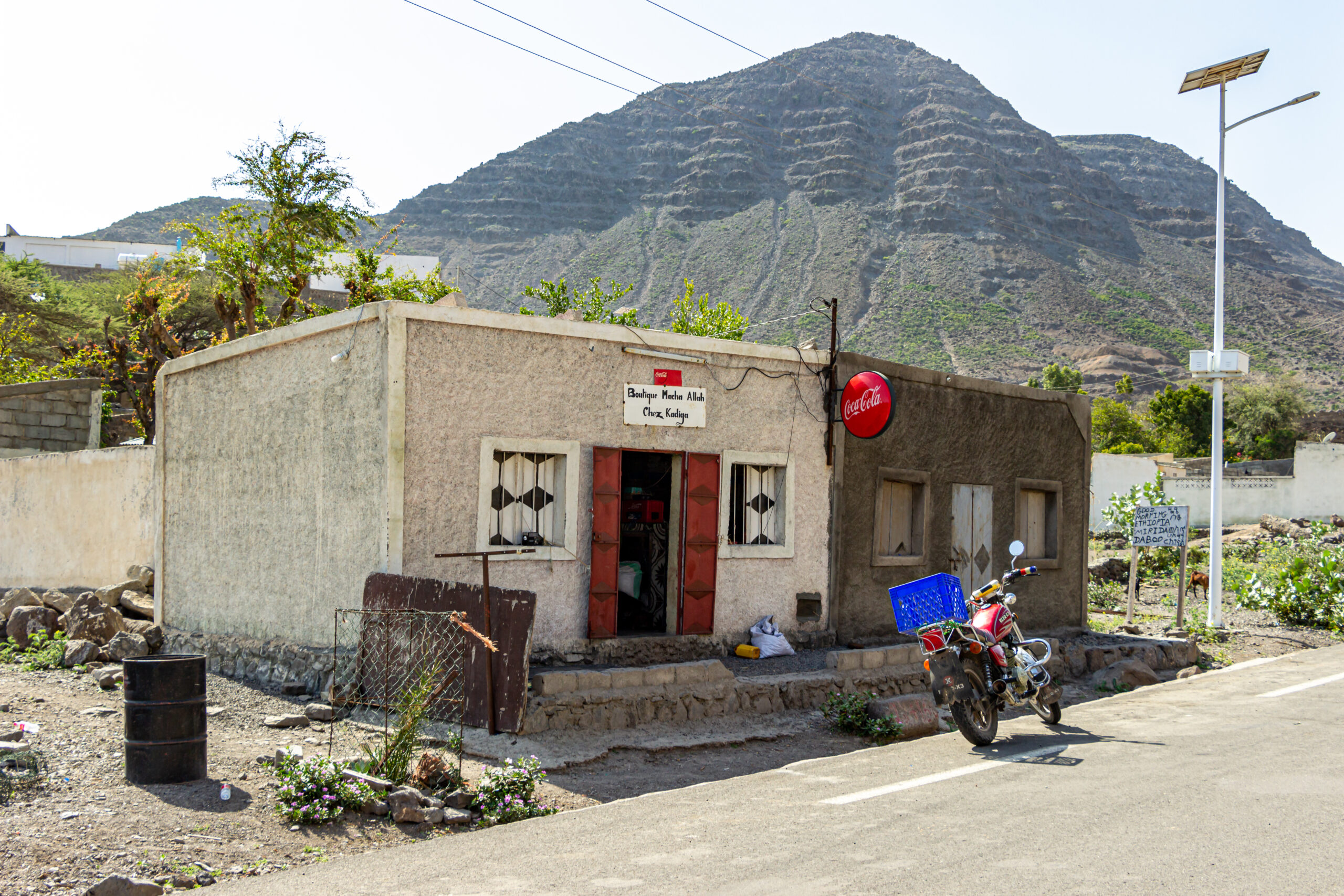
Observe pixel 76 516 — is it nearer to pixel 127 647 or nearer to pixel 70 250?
pixel 127 647

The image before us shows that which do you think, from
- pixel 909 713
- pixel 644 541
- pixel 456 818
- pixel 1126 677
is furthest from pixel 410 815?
pixel 1126 677

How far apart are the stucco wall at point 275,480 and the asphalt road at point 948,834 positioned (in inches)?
168

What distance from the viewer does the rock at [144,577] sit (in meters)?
14.0

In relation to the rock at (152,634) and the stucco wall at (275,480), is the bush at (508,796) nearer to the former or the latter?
the stucco wall at (275,480)

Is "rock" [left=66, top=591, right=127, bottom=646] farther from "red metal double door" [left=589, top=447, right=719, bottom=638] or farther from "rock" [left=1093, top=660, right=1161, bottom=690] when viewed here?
"rock" [left=1093, top=660, right=1161, bottom=690]

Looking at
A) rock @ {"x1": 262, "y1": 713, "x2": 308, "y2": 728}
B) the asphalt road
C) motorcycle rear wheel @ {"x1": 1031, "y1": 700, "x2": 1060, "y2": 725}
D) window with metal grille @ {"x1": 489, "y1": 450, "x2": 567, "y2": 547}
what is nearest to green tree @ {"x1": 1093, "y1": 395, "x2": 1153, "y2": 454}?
motorcycle rear wheel @ {"x1": 1031, "y1": 700, "x2": 1060, "y2": 725}

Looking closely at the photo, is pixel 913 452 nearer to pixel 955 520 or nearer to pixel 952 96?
pixel 955 520

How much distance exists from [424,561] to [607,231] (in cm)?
12225

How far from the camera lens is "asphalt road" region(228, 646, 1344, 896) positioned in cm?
483

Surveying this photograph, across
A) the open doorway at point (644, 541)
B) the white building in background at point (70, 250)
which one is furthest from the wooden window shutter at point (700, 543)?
the white building in background at point (70, 250)

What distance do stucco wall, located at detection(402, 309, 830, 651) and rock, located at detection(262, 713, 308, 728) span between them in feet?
5.13

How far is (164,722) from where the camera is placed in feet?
21.8

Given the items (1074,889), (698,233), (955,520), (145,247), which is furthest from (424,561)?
(698,233)

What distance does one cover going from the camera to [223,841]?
224 inches
